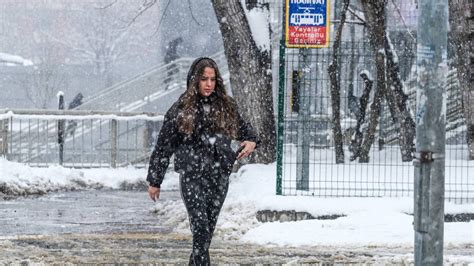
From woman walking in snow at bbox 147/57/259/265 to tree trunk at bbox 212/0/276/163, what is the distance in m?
8.82

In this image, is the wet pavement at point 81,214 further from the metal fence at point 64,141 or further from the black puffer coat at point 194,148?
the black puffer coat at point 194,148

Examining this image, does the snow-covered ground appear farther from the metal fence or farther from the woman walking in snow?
the metal fence

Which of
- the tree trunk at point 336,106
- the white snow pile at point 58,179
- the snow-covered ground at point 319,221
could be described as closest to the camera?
the snow-covered ground at point 319,221

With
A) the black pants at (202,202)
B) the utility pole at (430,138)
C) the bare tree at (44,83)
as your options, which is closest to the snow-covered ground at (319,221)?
the black pants at (202,202)

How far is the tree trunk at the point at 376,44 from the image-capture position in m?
17.2

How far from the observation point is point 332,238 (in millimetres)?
11484

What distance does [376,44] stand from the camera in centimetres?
1722

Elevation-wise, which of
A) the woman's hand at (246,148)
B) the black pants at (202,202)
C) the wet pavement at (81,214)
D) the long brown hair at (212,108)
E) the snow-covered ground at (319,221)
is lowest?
the wet pavement at (81,214)

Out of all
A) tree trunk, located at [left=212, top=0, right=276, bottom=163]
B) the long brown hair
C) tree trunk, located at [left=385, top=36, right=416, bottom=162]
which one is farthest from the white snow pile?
the long brown hair

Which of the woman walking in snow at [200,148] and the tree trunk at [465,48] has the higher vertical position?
the tree trunk at [465,48]

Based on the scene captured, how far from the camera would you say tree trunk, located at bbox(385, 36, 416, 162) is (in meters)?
17.5

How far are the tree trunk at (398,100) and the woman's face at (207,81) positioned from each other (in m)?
9.82

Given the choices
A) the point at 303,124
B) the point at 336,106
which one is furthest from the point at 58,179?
the point at 303,124

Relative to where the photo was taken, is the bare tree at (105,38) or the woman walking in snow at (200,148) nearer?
the woman walking in snow at (200,148)
